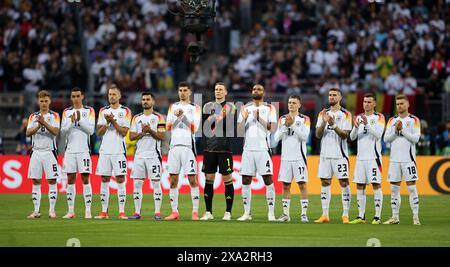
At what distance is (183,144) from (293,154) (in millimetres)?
2242

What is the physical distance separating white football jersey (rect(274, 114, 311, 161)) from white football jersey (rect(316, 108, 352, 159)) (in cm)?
32

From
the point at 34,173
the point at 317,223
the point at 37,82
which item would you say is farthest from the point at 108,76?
the point at 317,223

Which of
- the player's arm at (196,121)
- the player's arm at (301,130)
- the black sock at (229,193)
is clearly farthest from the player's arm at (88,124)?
the player's arm at (301,130)

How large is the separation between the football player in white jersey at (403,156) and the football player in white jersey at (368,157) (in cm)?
29

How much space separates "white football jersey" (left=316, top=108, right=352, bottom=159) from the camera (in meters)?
21.3

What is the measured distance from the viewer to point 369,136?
2128 centimetres

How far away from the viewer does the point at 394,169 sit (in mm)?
20906

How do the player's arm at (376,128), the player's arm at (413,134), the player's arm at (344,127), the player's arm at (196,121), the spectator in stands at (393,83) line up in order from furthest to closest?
the spectator in stands at (393,83), the player's arm at (196,121), the player's arm at (376,128), the player's arm at (344,127), the player's arm at (413,134)

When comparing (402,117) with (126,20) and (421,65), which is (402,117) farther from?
(126,20)

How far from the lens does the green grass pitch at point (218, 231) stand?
17.3 m

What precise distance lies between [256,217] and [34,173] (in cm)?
475

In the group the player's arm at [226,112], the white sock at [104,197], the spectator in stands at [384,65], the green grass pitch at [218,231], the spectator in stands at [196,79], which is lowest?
the green grass pitch at [218,231]

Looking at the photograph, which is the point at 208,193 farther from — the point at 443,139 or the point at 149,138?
the point at 443,139

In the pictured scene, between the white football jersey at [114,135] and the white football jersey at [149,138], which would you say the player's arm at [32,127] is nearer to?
the white football jersey at [114,135]
